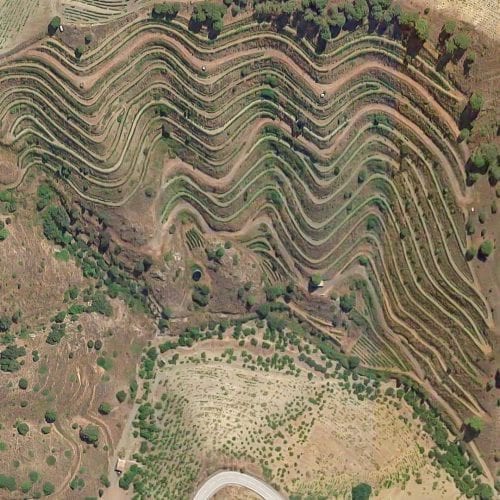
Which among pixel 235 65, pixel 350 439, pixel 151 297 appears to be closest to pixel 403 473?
pixel 350 439

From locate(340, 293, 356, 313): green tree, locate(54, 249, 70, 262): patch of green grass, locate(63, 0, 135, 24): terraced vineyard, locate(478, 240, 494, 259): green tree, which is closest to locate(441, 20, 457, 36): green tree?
locate(478, 240, 494, 259): green tree

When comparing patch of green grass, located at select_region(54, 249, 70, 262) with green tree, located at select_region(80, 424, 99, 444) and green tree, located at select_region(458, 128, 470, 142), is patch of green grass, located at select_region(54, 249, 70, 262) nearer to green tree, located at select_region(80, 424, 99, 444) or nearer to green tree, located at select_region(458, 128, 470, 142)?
green tree, located at select_region(80, 424, 99, 444)

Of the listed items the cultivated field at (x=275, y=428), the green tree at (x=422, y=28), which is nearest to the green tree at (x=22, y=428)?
the cultivated field at (x=275, y=428)

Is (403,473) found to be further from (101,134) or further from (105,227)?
(101,134)

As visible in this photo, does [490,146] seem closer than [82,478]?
Yes

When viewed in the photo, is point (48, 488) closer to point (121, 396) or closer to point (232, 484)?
point (121, 396)
